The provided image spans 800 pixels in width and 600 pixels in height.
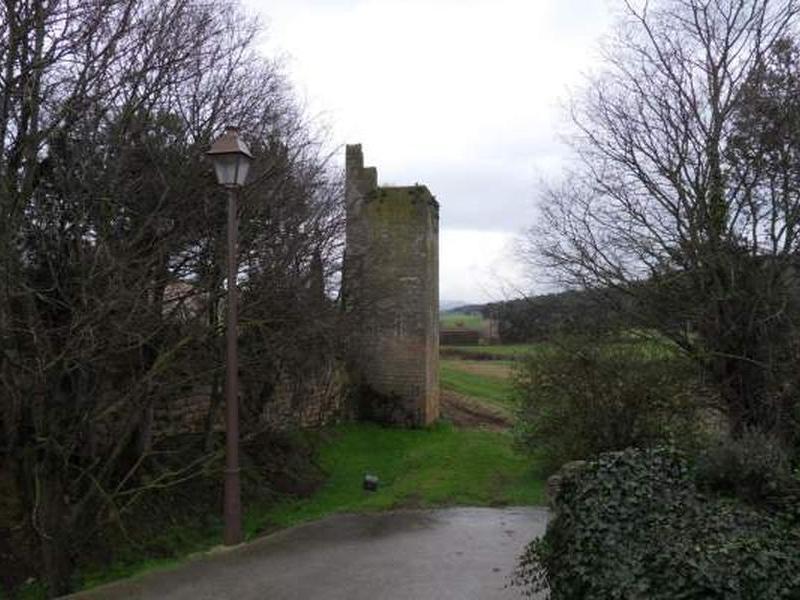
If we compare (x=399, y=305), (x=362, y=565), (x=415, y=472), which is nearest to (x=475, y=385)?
(x=399, y=305)

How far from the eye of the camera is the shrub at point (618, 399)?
12.1 m


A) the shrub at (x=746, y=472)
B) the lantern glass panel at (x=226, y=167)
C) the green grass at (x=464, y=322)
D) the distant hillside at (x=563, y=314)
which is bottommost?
the shrub at (x=746, y=472)

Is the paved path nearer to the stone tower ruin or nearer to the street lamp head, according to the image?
the street lamp head

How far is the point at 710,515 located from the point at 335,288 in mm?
10285

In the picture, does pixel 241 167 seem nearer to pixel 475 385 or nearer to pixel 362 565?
pixel 362 565

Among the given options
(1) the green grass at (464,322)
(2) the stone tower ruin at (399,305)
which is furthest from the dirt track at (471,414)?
(1) the green grass at (464,322)

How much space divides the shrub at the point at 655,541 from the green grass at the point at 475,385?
57.0 ft

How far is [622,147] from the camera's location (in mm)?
Result: 13055

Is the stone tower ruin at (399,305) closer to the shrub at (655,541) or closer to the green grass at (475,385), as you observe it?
the green grass at (475,385)

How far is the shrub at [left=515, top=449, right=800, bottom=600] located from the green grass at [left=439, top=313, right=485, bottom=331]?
146ft

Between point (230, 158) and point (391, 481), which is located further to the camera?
point (391, 481)

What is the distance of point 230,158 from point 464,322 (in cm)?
4774

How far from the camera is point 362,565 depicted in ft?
24.5

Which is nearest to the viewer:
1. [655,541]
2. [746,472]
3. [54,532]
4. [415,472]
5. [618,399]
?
[655,541]
